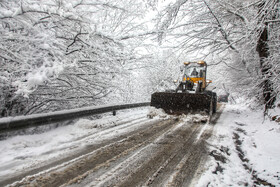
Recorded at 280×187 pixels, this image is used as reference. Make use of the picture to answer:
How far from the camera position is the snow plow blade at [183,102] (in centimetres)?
673

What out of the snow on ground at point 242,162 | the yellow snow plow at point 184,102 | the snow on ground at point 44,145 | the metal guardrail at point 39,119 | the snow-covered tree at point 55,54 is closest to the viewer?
the snow on ground at point 242,162

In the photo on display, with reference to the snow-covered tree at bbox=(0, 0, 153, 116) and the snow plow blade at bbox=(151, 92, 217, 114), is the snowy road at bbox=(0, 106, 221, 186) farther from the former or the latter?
the snow plow blade at bbox=(151, 92, 217, 114)

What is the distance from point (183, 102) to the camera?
23.4 feet

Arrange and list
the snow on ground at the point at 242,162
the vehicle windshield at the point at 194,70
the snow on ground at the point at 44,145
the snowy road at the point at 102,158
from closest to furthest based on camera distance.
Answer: the snowy road at the point at 102,158, the snow on ground at the point at 242,162, the snow on ground at the point at 44,145, the vehicle windshield at the point at 194,70

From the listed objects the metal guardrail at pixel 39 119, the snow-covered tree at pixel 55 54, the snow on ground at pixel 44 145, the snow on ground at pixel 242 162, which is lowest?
the snow on ground at pixel 242 162

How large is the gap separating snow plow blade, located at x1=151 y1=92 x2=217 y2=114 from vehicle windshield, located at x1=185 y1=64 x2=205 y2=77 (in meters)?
2.58

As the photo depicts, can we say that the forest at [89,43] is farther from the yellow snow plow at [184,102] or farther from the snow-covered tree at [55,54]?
the yellow snow plow at [184,102]

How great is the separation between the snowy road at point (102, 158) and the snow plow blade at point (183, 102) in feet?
9.22

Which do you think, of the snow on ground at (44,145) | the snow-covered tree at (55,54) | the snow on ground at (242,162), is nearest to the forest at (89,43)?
the snow-covered tree at (55,54)

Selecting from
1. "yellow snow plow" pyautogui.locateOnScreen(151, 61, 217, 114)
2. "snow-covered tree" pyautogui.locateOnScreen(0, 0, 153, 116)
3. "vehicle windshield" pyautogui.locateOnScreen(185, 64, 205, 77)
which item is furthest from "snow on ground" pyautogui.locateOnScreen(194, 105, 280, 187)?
"vehicle windshield" pyautogui.locateOnScreen(185, 64, 205, 77)

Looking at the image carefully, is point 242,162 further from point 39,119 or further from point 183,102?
point 183,102

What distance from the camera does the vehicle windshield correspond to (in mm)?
9344

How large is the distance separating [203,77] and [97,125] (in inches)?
269

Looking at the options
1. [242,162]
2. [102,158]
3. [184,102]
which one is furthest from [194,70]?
[102,158]
